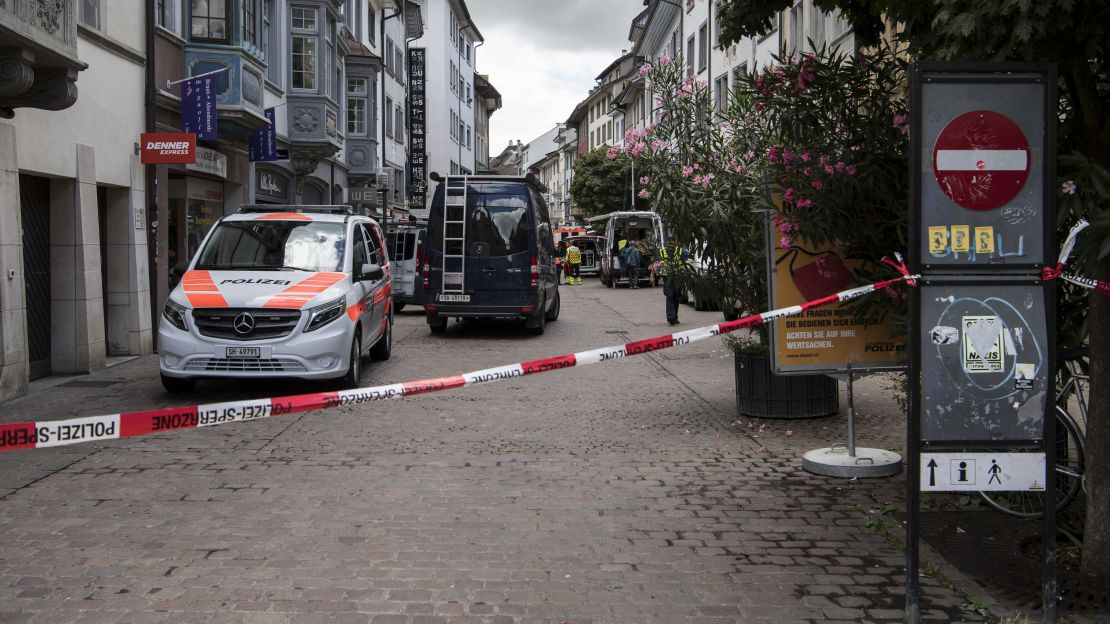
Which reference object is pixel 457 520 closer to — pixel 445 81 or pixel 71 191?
pixel 71 191

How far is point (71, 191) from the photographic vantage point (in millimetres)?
12469

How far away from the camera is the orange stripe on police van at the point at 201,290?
33.4 feet

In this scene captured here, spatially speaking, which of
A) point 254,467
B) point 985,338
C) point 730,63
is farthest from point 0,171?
point 730,63

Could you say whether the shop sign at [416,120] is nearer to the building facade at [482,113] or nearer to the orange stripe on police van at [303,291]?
the building facade at [482,113]

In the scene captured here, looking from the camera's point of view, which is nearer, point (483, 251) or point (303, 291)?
point (303, 291)

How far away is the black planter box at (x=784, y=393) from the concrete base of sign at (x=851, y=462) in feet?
5.13

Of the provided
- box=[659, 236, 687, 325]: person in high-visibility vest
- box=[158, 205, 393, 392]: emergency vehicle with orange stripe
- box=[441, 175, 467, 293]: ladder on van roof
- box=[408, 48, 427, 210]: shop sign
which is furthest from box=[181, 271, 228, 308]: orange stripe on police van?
box=[408, 48, 427, 210]: shop sign

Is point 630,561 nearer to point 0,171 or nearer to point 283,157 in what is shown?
point 0,171

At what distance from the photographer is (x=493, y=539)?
543cm

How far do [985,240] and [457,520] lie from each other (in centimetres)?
318

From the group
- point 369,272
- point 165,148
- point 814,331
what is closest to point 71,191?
point 165,148

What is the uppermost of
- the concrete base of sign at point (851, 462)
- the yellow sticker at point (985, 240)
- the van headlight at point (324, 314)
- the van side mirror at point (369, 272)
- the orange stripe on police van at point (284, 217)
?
the orange stripe on police van at point (284, 217)

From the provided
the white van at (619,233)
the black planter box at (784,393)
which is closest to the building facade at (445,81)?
the white van at (619,233)

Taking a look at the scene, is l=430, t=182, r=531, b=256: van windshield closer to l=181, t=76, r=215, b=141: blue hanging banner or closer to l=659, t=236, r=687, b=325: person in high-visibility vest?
l=181, t=76, r=215, b=141: blue hanging banner
